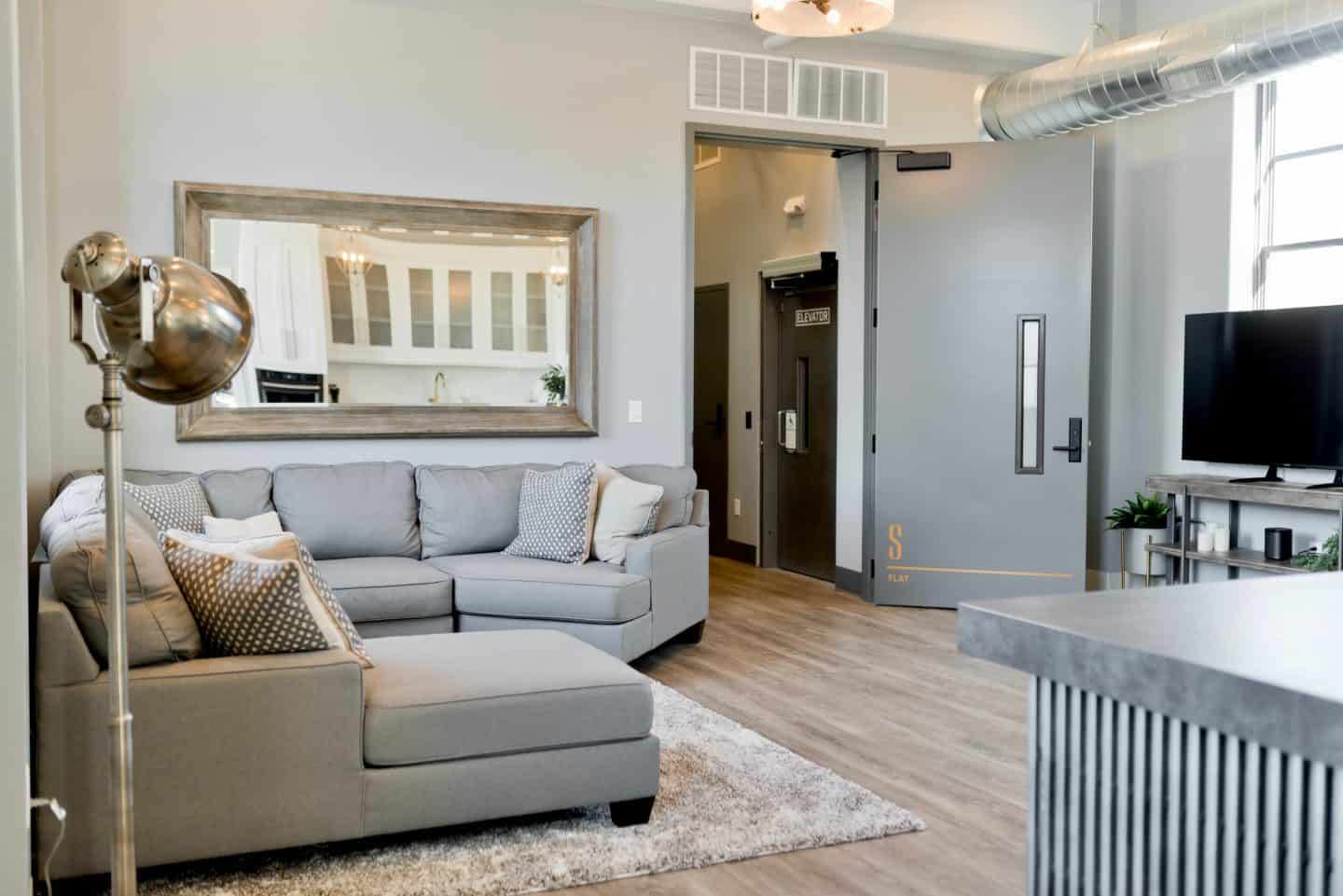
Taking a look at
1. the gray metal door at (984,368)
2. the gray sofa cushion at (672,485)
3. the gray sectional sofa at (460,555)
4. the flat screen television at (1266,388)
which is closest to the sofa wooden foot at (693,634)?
the gray sectional sofa at (460,555)

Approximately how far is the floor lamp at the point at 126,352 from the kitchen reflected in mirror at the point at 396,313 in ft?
11.1

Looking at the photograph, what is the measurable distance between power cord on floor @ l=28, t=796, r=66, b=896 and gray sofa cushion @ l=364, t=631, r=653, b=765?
26.5 inches

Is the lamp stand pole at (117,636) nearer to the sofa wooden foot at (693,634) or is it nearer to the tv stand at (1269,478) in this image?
the sofa wooden foot at (693,634)

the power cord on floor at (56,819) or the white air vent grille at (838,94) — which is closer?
the power cord on floor at (56,819)

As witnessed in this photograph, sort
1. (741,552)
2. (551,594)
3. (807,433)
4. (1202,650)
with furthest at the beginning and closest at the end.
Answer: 1. (741,552)
2. (807,433)
3. (551,594)
4. (1202,650)

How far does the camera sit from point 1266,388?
19.5 ft

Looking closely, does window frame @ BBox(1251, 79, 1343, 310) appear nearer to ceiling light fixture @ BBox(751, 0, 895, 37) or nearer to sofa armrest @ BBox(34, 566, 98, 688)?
ceiling light fixture @ BBox(751, 0, 895, 37)

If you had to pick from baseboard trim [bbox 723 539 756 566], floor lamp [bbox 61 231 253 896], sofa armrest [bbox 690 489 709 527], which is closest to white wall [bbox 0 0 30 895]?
floor lamp [bbox 61 231 253 896]

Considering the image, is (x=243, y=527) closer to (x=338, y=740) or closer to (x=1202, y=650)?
(x=338, y=740)

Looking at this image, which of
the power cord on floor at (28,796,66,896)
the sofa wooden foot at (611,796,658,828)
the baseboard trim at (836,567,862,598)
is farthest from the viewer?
the baseboard trim at (836,567,862,598)

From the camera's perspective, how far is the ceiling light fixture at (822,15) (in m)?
4.47

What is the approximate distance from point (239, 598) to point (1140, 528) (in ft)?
17.1

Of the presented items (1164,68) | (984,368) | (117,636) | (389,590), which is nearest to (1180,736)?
(117,636)

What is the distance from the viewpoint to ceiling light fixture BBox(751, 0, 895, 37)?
14.7 ft
